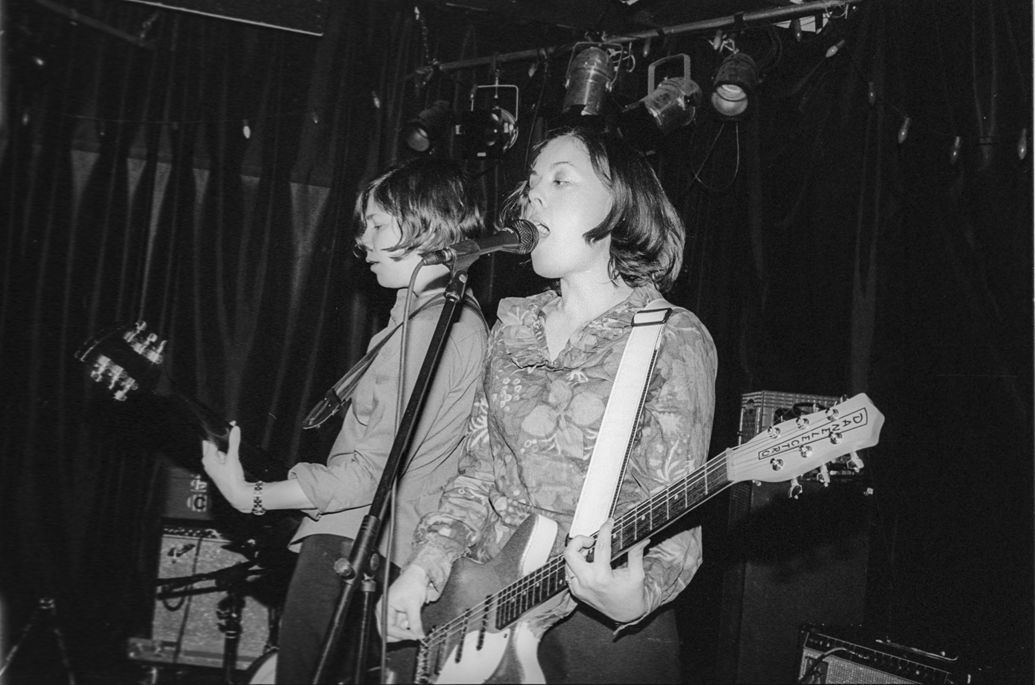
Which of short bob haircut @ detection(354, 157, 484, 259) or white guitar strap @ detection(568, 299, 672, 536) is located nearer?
white guitar strap @ detection(568, 299, 672, 536)

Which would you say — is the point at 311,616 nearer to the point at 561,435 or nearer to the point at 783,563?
the point at 561,435

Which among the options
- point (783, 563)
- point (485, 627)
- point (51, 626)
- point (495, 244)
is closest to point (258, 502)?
point (485, 627)

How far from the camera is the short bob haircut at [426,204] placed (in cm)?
243

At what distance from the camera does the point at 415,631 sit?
1.76m

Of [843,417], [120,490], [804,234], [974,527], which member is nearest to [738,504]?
[974,527]

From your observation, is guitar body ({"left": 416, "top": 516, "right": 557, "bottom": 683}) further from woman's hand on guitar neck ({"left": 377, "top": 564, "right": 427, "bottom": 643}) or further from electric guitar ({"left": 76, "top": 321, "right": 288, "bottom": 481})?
electric guitar ({"left": 76, "top": 321, "right": 288, "bottom": 481})

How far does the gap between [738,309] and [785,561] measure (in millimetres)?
1082

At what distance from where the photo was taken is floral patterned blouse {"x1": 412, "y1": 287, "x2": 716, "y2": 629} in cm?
171

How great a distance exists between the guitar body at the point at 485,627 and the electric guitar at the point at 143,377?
94 cm

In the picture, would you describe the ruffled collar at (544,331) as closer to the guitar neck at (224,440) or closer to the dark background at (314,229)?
the guitar neck at (224,440)

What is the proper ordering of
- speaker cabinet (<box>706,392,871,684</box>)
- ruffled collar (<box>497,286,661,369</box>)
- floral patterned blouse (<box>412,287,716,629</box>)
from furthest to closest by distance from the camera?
speaker cabinet (<box>706,392,871,684</box>) → ruffled collar (<box>497,286,661,369</box>) → floral patterned blouse (<box>412,287,716,629</box>)

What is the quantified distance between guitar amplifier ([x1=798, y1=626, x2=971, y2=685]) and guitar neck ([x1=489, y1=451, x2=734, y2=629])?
94 cm

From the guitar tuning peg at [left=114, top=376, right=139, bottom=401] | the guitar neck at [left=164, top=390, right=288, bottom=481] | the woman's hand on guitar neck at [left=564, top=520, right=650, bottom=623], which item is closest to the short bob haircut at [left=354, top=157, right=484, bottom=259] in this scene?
the guitar neck at [left=164, top=390, right=288, bottom=481]

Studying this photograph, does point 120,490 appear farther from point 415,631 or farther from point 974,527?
point 974,527
